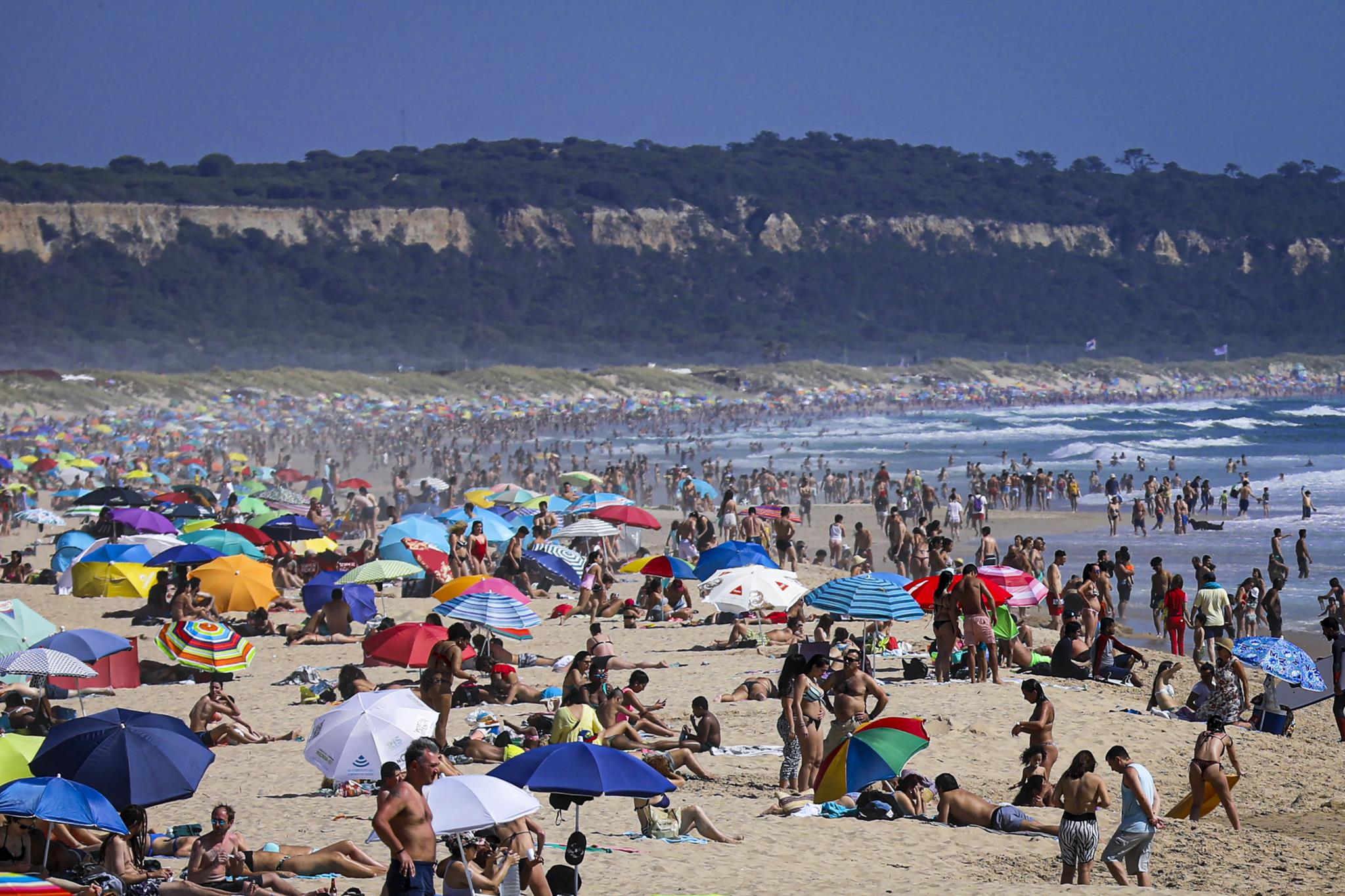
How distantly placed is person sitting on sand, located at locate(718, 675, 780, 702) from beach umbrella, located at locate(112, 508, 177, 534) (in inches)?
335

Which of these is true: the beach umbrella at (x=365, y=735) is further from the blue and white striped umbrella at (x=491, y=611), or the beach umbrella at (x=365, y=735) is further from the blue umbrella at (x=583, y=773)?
the blue and white striped umbrella at (x=491, y=611)

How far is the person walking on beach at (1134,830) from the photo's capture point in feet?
23.5

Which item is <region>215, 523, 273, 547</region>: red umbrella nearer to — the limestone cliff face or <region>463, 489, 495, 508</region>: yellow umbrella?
<region>463, 489, 495, 508</region>: yellow umbrella

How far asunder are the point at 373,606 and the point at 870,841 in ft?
25.4

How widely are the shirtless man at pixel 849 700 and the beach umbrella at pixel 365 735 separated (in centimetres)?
240

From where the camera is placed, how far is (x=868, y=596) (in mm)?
10891

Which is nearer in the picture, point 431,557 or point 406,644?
point 406,644

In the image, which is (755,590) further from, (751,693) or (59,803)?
(59,803)

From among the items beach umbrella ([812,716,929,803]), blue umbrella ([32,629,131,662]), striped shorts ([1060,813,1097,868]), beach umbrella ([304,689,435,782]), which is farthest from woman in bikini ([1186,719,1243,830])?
blue umbrella ([32,629,131,662])

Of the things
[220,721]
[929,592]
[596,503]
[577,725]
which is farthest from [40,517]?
[577,725]

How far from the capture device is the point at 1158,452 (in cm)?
4962

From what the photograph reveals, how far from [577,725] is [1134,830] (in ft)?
10.9

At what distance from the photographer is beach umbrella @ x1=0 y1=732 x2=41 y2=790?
281 inches

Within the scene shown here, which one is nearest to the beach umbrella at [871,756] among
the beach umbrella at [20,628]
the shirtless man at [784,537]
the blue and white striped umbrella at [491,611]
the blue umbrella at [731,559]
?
the blue and white striped umbrella at [491,611]
